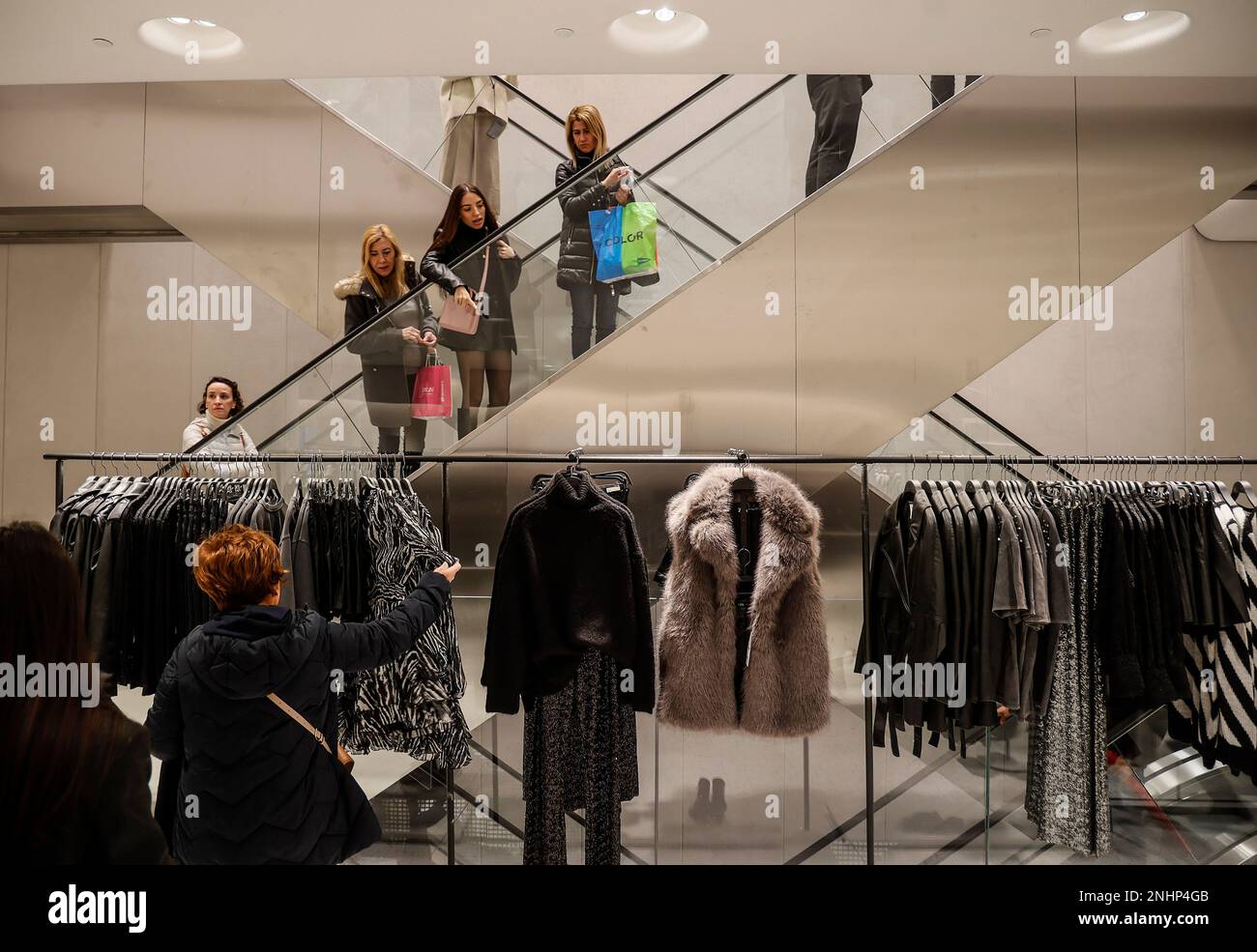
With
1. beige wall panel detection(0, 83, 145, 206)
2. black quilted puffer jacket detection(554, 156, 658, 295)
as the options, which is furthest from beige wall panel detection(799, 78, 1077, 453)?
beige wall panel detection(0, 83, 145, 206)

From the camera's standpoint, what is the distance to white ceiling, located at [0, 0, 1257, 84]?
309cm

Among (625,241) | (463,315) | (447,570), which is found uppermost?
(625,241)

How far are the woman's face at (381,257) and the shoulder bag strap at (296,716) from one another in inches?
99.4

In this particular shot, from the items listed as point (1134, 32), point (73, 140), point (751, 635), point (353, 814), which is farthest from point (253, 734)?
point (73, 140)

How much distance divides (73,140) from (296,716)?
14.8 ft

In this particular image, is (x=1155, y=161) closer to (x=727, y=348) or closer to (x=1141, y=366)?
(x=1141, y=366)

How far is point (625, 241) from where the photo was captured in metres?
3.98

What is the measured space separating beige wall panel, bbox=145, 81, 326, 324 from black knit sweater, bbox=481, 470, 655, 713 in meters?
3.37

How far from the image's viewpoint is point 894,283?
13.3 feet

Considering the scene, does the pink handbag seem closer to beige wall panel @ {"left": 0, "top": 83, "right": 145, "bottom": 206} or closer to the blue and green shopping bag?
the blue and green shopping bag
